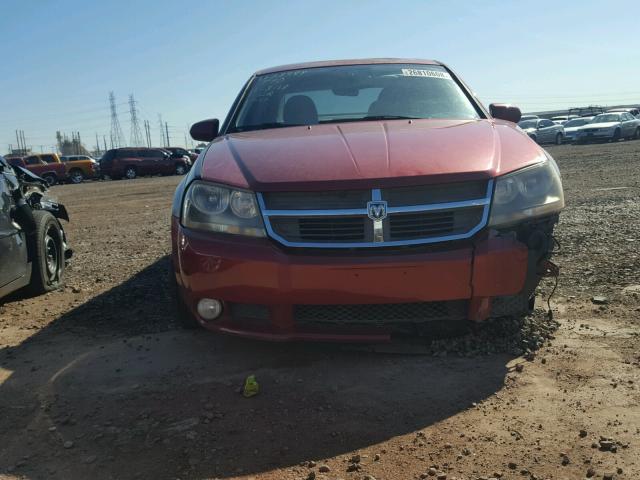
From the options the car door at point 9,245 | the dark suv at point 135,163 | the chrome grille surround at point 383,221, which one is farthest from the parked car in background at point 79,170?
the chrome grille surround at point 383,221

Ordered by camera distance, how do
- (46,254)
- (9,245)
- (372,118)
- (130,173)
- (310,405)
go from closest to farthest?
(310,405)
(372,118)
(9,245)
(46,254)
(130,173)

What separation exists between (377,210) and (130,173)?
3202 cm

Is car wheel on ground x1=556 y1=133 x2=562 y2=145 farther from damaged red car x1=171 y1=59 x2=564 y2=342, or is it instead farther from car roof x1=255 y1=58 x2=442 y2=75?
damaged red car x1=171 y1=59 x2=564 y2=342

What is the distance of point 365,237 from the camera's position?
→ 2631 mm

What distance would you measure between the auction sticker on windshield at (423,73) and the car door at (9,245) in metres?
3.03

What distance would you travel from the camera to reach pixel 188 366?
3.03 meters

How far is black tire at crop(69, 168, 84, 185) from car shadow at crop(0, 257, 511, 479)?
1255 inches

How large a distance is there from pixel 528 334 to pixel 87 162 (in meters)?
33.9

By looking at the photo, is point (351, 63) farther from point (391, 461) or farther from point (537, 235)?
point (391, 461)

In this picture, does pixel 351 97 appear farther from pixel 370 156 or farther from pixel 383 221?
pixel 383 221

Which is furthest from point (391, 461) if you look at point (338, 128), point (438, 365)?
point (338, 128)

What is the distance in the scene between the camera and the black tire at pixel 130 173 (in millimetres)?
32500

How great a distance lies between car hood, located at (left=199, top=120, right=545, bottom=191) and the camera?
2646mm

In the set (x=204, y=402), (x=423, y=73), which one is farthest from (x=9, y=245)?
(x=423, y=73)
